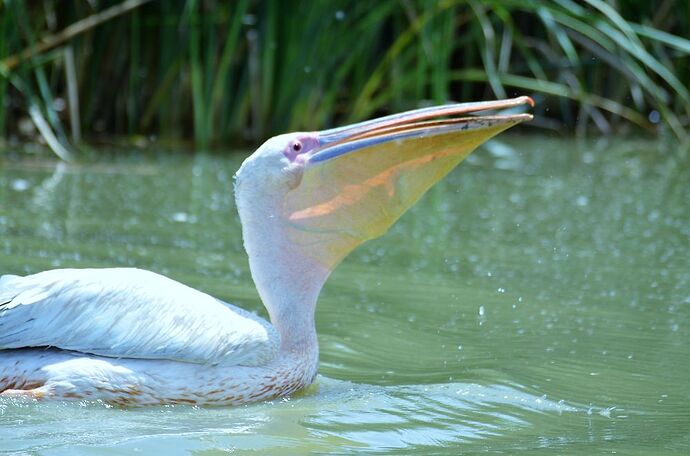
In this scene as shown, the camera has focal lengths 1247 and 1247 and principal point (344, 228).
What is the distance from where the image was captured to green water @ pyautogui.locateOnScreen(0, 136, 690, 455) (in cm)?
254

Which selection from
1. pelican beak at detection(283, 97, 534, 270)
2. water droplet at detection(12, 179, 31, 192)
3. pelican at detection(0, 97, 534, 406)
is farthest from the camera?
water droplet at detection(12, 179, 31, 192)

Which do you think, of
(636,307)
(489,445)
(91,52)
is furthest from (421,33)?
(489,445)

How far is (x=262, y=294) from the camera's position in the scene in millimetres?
3004

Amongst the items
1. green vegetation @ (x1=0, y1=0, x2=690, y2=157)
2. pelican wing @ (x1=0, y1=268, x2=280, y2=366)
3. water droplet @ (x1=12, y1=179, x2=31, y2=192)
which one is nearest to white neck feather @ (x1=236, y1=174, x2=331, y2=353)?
pelican wing @ (x1=0, y1=268, x2=280, y2=366)

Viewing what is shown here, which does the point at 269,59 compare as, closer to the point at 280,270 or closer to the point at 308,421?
the point at 280,270

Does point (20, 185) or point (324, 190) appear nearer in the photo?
point (324, 190)

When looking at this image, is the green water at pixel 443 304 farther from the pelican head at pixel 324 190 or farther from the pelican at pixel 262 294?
the pelican head at pixel 324 190

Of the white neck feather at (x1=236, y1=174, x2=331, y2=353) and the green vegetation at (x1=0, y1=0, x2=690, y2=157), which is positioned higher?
the green vegetation at (x1=0, y1=0, x2=690, y2=157)

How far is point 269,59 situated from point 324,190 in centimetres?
411

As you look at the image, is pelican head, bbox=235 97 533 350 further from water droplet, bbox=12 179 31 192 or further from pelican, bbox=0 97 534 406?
water droplet, bbox=12 179 31 192

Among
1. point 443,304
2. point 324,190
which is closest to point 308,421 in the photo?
point 324,190

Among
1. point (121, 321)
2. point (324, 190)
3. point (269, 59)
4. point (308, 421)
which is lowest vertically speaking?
point (308, 421)

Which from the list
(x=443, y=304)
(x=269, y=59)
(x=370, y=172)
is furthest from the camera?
(x=269, y=59)

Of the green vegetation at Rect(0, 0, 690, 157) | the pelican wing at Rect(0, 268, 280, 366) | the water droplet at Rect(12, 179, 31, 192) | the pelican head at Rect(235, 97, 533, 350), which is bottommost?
the pelican wing at Rect(0, 268, 280, 366)
